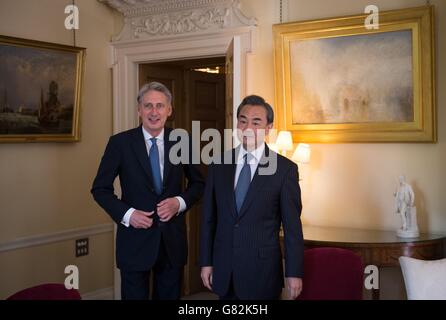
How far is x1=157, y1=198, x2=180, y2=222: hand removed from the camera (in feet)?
9.60

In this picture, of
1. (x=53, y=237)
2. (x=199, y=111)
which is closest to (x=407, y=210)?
(x=199, y=111)

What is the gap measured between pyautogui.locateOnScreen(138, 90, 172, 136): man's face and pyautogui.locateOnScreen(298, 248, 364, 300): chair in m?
0.99

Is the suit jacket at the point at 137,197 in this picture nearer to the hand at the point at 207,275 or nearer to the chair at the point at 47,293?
the hand at the point at 207,275

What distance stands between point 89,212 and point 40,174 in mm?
640

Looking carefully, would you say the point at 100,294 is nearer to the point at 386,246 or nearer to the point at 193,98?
the point at 193,98

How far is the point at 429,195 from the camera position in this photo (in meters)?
3.87

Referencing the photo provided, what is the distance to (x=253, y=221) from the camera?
2625mm

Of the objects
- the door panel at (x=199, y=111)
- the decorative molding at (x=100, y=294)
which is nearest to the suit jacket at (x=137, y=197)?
the decorative molding at (x=100, y=294)

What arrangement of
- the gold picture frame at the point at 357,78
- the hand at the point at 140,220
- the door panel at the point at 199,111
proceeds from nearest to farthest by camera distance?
1. the hand at the point at 140,220
2. the gold picture frame at the point at 357,78
3. the door panel at the point at 199,111

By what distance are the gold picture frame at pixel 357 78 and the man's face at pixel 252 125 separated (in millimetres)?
1555

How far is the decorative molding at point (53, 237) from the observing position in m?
4.44

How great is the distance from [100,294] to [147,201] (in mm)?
2557

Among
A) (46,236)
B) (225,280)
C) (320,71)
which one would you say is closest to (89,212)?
(46,236)
